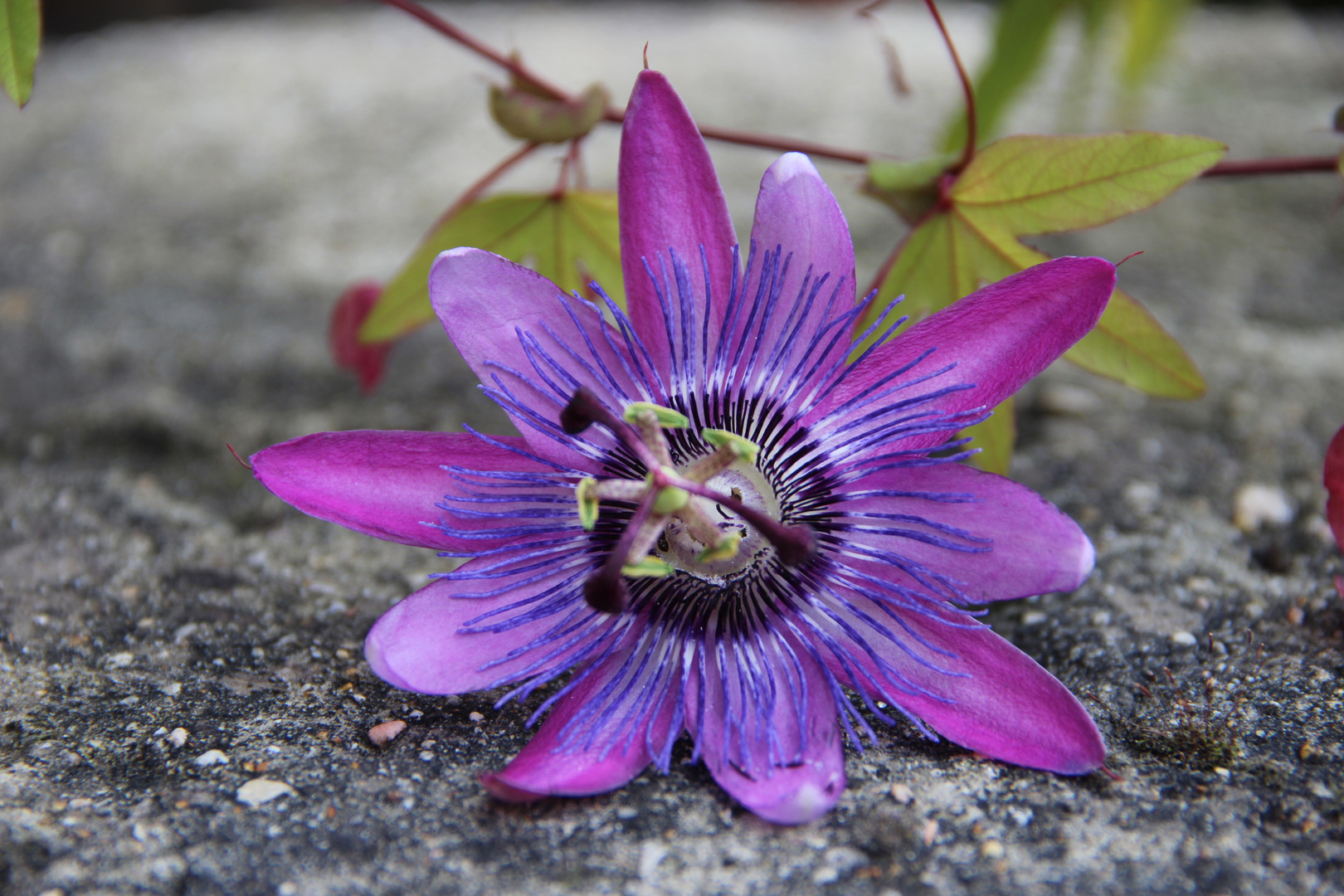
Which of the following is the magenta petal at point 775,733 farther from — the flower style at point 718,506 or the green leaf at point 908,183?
the green leaf at point 908,183

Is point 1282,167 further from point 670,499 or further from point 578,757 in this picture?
point 578,757

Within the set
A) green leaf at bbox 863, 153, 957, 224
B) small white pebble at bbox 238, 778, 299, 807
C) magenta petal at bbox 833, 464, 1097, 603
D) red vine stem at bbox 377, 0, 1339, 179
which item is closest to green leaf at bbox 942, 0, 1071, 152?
red vine stem at bbox 377, 0, 1339, 179

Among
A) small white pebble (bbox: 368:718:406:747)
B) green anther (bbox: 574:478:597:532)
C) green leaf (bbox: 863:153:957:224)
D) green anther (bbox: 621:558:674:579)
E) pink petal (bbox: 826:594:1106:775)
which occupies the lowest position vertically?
small white pebble (bbox: 368:718:406:747)

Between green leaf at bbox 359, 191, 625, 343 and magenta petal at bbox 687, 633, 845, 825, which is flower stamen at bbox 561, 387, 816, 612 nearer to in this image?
magenta petal at bbox 687, 633, 845, 825

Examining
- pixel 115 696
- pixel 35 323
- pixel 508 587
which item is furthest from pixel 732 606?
pixel 35 323

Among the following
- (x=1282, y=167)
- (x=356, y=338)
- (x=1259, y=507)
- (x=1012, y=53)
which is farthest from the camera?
(x=1012, y=53)

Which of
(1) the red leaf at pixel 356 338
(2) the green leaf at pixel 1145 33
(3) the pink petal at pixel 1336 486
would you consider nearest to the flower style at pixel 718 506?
(3) the pink petal at pixel 1336 486

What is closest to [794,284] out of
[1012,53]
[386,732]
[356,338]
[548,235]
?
[548,235]
